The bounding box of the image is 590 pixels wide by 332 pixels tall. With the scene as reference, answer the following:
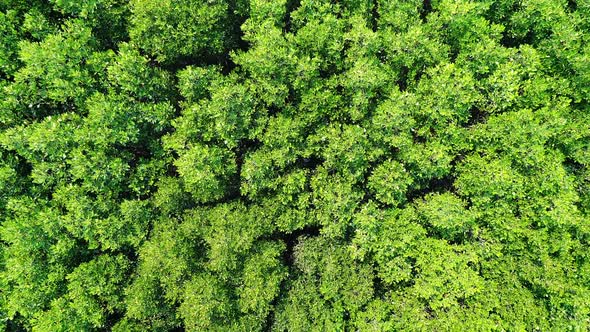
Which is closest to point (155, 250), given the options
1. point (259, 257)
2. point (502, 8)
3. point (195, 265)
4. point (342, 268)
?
point (195, 265)

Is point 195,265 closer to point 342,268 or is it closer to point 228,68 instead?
point 342,268

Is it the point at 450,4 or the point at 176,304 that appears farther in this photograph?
the point at 176,304

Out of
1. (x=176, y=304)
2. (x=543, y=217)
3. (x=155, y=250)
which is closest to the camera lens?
(x=543, y=217)

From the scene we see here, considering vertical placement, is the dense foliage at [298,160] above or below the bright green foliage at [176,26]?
below

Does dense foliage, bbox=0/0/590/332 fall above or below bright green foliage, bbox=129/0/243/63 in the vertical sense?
below

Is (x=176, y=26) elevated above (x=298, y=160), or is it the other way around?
(x=176, y=26)

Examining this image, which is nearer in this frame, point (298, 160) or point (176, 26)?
point (176, 26)

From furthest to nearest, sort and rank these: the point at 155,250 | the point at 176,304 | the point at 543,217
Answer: the point at 176,304, the point at 155,250, the point at 543,217

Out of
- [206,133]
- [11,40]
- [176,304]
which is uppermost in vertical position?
→ [11,40]
